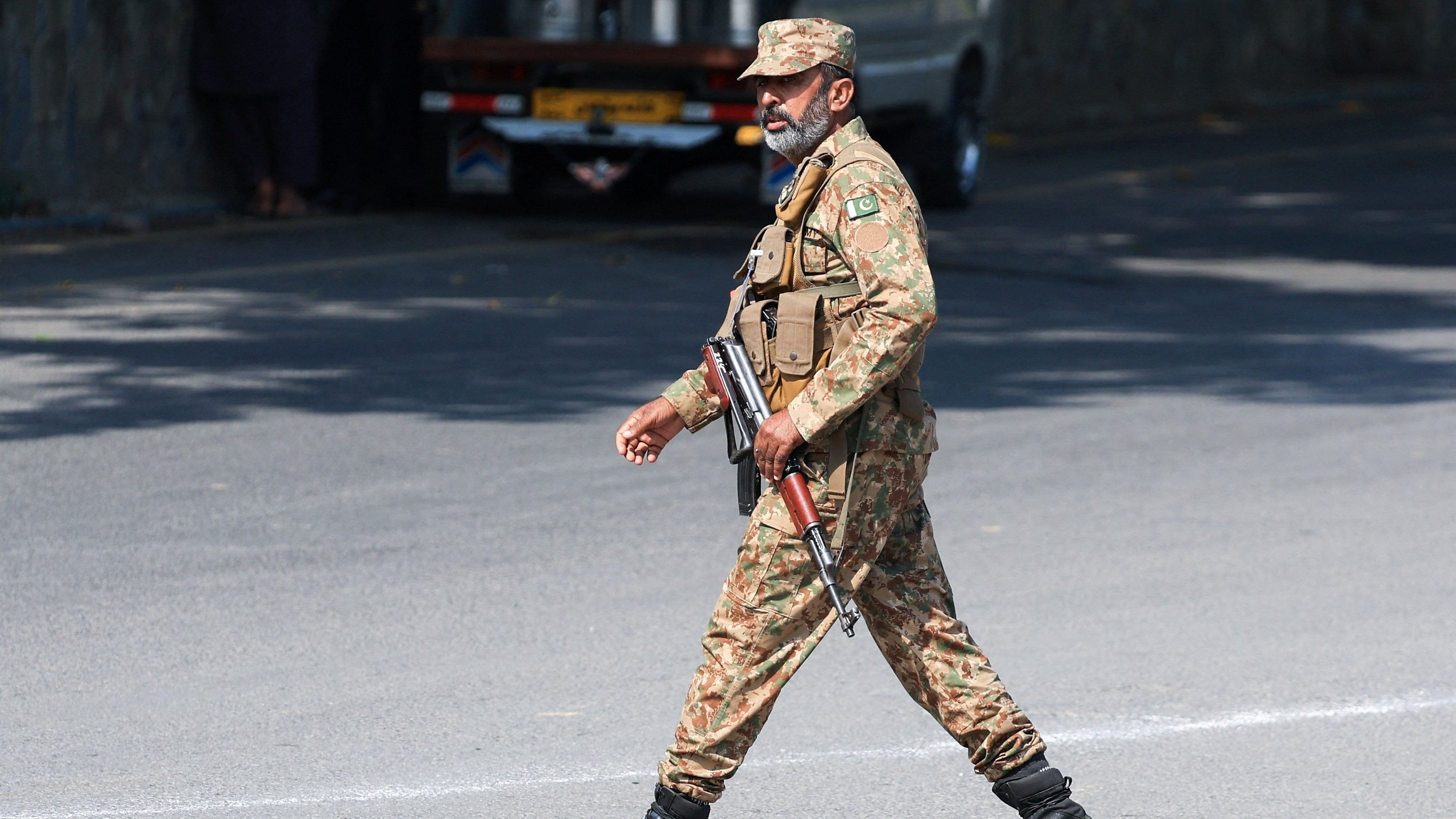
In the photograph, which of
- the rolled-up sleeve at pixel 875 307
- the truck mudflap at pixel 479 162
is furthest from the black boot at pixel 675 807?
the truck mudflap at pixel 479 162

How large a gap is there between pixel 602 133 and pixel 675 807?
10.9 m

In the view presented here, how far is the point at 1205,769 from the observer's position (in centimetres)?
486

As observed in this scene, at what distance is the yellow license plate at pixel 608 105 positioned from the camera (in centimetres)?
1448

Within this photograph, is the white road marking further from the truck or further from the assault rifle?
the truck

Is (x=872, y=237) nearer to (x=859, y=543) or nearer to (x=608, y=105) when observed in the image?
(x=859, y=543)

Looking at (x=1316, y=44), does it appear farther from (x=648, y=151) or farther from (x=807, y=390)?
(x=807, y=390)

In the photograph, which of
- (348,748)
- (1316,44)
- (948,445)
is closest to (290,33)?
(948,445)

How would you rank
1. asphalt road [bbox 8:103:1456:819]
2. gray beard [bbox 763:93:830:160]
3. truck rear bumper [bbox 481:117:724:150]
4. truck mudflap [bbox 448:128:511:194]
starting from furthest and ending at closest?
truck mudflap [bbox 448:128:511:194], truck rear bumper [bbox 481:117:724:150], asphalt road [bbox 8:103:1456:819], gray beard [bbox 763:93:830:160]

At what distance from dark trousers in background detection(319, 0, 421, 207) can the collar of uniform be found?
468 inches

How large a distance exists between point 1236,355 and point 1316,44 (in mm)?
20308

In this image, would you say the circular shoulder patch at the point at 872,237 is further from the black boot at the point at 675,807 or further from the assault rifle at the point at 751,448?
the black boot at the point at 675,807

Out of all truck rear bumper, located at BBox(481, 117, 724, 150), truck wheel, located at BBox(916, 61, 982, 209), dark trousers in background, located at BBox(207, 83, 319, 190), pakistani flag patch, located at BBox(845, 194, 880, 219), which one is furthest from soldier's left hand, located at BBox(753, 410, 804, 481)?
truck wheel, located at BBox(916, 61, 982, 209)

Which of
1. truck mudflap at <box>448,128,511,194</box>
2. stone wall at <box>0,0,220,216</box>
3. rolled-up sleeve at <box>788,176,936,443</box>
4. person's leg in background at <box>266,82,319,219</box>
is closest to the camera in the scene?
rolled-up sleeve at <box>788,176,936,443</box>

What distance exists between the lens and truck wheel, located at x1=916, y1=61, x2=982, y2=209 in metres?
16.3
